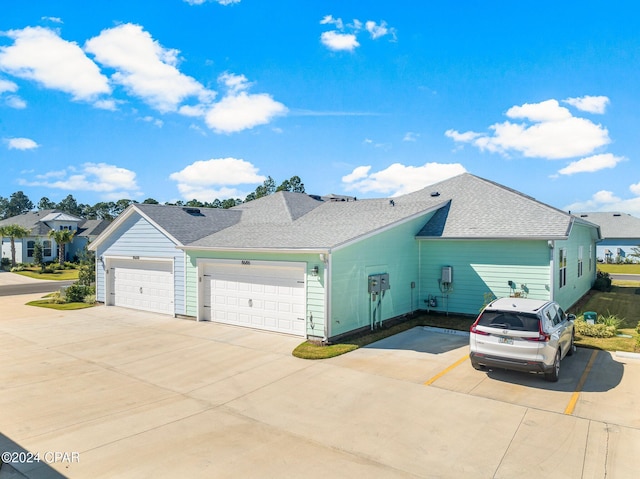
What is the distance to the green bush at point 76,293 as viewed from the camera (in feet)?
68.7

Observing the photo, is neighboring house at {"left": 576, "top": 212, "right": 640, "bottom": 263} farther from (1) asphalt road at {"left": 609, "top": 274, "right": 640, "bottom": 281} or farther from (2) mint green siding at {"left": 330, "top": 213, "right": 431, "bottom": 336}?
(2) mint green siding at {"left": 330, "top": 213, "right": 431, "bottom": 336}

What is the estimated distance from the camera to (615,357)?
10.6 metres

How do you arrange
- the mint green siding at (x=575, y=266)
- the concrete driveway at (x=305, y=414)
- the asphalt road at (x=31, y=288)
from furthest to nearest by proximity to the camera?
the asphalt road at (x=31, y=288)
the mint green siding at (x=575, y=266)
the concrete driveway at (x=305, y=414)

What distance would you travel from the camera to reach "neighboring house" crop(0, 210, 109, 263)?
4681cm

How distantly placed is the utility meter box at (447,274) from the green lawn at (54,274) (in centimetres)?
3208

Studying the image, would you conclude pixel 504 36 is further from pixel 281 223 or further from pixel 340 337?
pixel 340 337

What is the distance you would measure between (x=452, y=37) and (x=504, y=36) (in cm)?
217

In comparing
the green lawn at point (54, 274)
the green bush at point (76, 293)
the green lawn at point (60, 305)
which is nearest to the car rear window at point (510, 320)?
the green lawn at point (60, 305)

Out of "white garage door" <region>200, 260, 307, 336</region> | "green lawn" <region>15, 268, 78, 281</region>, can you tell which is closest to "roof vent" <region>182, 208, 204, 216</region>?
"white garage door" <region>200, 260, 307, 336</region>

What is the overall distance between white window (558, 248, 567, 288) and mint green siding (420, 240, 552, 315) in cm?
145

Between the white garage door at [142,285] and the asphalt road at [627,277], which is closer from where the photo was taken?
the white garage door at [142,285]

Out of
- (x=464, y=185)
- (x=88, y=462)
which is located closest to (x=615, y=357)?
(x=464, y=185)

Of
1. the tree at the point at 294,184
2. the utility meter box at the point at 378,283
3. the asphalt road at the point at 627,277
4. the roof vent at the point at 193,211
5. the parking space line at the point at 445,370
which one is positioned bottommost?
the asphalt road at the point at 627,277

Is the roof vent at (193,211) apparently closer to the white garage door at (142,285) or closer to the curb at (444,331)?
the white garage door at (142,285)
